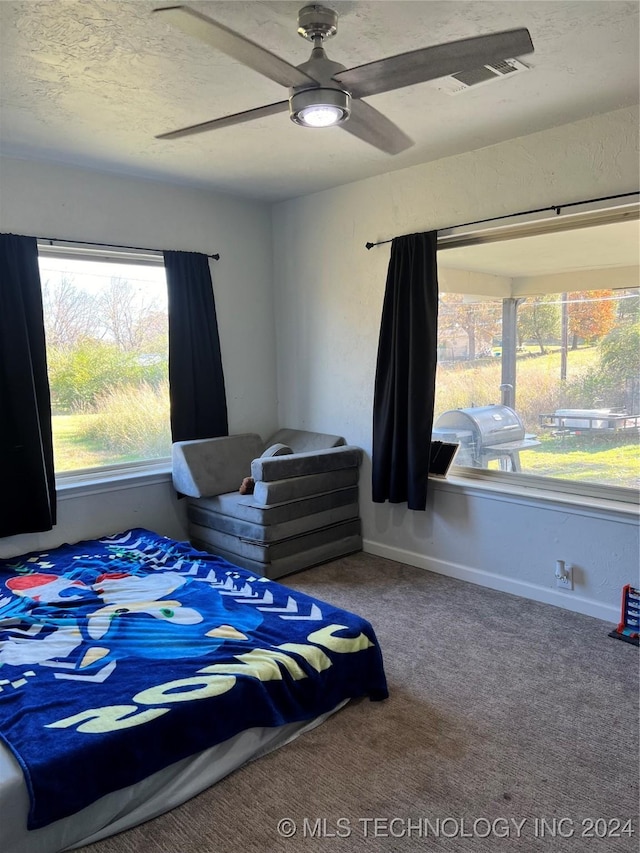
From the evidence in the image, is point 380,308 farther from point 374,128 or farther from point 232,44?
point 232,44

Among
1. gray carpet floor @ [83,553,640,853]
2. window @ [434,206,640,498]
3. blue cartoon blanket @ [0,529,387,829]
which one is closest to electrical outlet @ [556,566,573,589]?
gray carpet floor @ [83,553,640,853]

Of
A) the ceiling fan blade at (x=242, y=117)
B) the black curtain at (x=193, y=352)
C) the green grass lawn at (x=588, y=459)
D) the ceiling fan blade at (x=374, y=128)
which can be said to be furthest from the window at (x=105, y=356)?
the green grass lawn at (x=588, y=459)

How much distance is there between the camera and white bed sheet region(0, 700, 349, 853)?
1729 mm

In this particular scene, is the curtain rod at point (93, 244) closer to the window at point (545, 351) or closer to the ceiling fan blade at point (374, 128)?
the window at point (545, 351)

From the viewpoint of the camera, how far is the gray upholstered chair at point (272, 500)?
12.5 ft

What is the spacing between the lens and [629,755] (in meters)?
2.21

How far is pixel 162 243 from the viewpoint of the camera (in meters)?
4.31

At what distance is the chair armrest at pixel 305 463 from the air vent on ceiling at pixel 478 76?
222 cm

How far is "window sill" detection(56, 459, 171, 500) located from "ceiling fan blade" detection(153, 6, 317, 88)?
9.49ft

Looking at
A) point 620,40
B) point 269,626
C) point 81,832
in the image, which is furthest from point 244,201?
point 81,832

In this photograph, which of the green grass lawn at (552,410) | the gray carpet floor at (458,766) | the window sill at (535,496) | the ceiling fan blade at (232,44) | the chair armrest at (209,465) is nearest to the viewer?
the ceiling fan blade at (232,44)

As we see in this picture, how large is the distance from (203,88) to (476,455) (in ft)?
8.49

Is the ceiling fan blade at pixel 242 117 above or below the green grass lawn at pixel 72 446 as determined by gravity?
above

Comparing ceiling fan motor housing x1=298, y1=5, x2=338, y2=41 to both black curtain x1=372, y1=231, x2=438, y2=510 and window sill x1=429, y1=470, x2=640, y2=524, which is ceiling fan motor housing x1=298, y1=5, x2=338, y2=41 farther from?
window sill x1=429, y1=470, x2=640, y2=524
